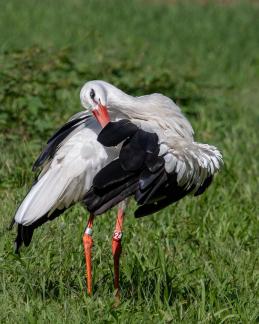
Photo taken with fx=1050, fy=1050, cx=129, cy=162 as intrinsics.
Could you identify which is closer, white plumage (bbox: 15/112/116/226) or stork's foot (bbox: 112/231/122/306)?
white plumage (bbox: 15/112/116/226)

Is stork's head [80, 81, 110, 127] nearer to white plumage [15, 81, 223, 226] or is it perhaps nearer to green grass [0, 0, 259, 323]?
white plumage [15, 81, 223, 226]

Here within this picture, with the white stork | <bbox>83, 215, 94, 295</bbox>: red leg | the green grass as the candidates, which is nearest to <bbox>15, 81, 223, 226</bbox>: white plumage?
the white stork

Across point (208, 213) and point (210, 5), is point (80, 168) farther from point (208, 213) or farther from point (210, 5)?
point (210, 5)

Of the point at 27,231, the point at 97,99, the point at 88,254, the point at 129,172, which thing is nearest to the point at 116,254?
the point at 88,254

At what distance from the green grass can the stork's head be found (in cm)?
82

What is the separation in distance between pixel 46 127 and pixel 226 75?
610cm

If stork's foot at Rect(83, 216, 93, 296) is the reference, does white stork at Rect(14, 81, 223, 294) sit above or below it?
above

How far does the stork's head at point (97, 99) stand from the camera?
5750mm

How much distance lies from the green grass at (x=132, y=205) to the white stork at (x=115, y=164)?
0.26 m

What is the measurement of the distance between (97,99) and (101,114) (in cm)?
21

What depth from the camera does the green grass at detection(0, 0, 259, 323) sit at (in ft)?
17.8

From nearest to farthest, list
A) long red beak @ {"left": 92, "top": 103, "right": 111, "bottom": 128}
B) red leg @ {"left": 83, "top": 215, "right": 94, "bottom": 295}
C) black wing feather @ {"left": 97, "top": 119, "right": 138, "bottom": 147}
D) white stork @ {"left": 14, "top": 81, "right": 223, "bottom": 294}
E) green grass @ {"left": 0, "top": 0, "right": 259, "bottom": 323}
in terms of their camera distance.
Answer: black wing feather @ {"left": 97, "top": 119, "right": 138, "bottom": 147} < white stork @ {"left": 14, "top": 81, "right": 223, "bottom": 294} < green grass @ {"left": 0, "top": 0, "right": 259, "bottom": 323} < red leg @ {"left": 83, "top": 215, "right": 94, "bottom": 295} < long red beak @ {"left": 92, "top": 103, "right": 111, "bottom": 128}

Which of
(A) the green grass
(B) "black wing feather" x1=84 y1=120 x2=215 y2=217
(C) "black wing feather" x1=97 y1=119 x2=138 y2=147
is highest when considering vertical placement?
(C) "black wing feather" x1=97 y1=119 x2=138 y2=147

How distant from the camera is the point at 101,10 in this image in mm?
Result: 16422
